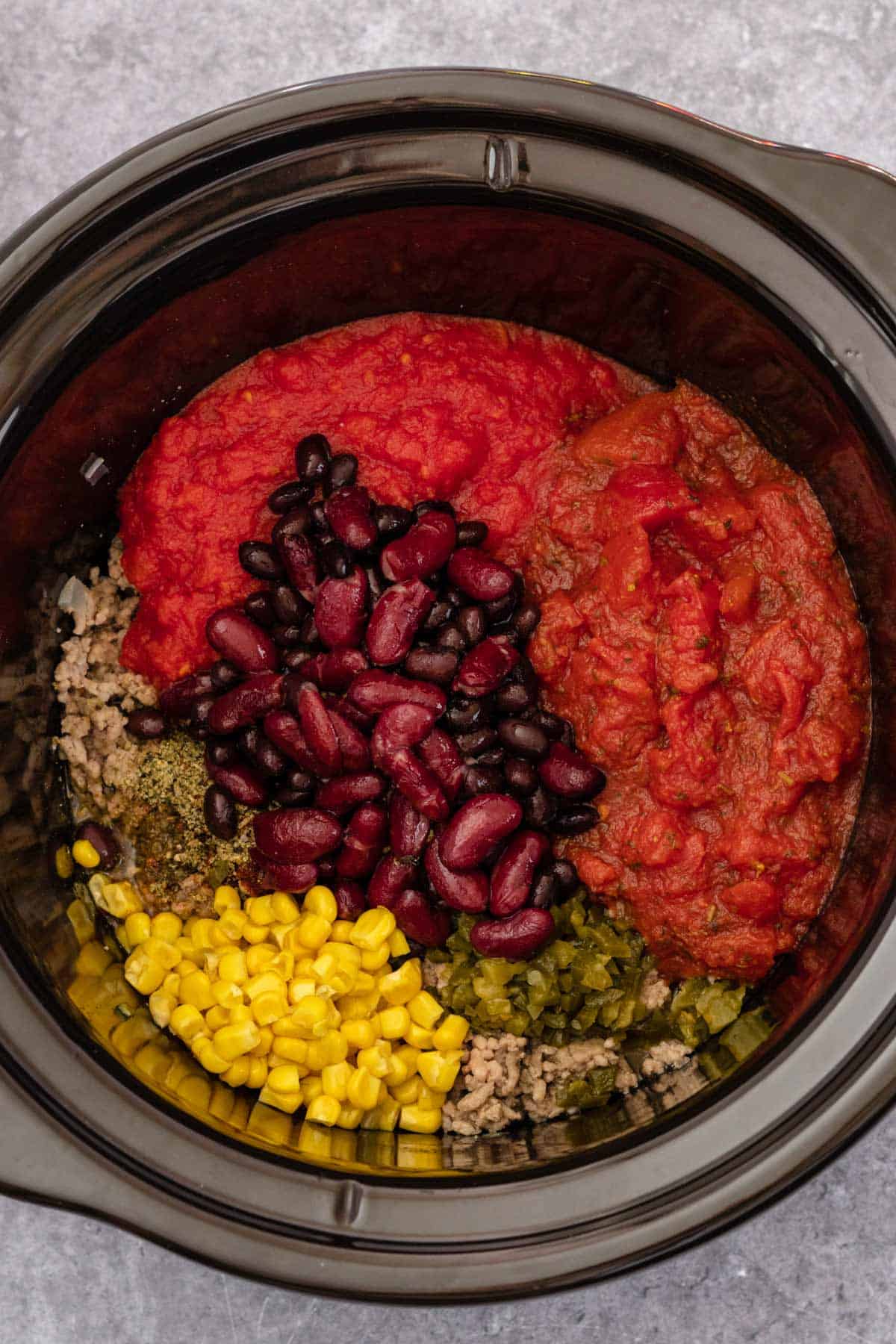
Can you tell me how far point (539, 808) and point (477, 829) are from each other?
6.1 inches

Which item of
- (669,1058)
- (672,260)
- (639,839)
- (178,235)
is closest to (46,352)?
(178,235)

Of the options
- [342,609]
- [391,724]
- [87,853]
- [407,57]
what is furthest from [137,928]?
[407,57]

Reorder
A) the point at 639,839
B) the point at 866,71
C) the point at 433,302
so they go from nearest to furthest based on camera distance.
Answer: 1. the point at 639,839
2. the point at 433,302
3. the point at 866,71

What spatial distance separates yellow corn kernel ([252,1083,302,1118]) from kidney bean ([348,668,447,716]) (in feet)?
2.68

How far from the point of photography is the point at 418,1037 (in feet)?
7.81

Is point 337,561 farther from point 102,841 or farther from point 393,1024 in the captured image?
point 393,1024

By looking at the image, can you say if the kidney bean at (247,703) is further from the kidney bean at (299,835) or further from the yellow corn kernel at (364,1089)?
the yellow corn kernel at (364,1089)

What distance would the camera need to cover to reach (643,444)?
2422 mm

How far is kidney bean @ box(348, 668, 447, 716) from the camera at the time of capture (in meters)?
2.33

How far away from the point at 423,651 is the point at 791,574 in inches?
31.6

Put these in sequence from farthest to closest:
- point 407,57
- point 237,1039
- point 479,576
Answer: point 407,57
point 479,576
point 237,1039

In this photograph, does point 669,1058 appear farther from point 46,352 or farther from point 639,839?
point 46,352

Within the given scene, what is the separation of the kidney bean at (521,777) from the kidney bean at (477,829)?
0.13 ft

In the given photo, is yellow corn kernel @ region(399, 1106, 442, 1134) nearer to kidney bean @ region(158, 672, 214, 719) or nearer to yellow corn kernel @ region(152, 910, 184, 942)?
yellow corn kernel @ region(152, 910, 184, 942)
